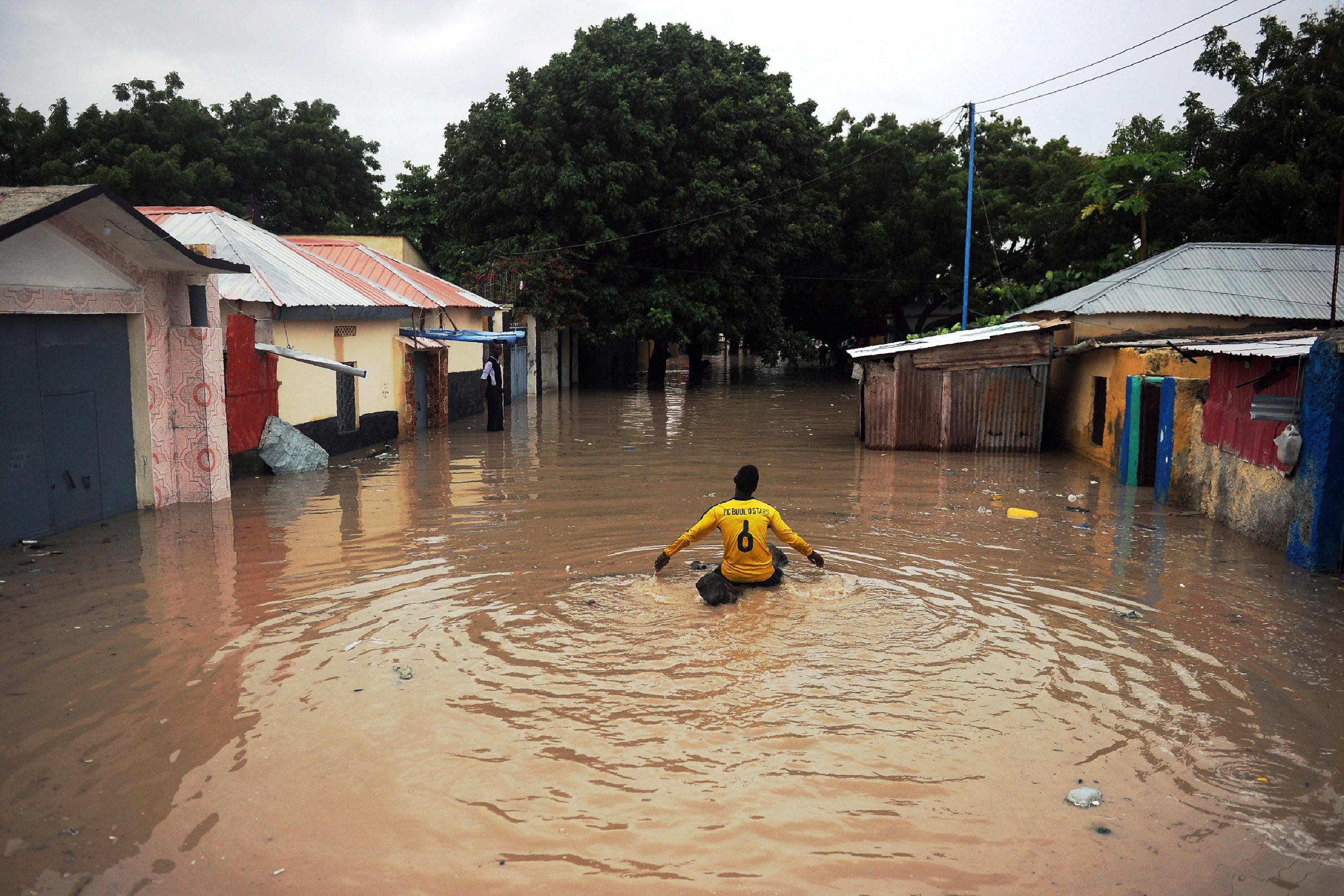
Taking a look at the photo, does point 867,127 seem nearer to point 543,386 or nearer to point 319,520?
point 543,386

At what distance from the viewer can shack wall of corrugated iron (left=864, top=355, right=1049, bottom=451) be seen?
19766 mm

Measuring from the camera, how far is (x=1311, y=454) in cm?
993

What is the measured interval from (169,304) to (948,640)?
10.8 metres

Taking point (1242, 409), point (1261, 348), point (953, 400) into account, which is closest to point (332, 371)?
point (953, 400)

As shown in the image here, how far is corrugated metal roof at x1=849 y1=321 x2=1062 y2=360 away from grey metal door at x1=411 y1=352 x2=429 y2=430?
1059cm

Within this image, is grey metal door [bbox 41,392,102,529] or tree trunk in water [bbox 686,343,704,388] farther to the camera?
tree trunk in water [bbox 686,343,704,388]

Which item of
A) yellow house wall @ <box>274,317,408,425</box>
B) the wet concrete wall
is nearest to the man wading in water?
yellow house wall @ <box>274,317,408,425</box>

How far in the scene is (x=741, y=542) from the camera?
8711 millimetres

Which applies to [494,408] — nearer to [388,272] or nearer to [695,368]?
[388,272]

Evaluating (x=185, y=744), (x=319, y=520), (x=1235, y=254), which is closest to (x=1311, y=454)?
(x=185, y=744)

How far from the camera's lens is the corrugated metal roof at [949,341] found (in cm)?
1927

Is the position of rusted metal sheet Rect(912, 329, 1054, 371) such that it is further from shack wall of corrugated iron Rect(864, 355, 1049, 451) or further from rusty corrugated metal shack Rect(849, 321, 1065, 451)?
shack wall of corrugated iron Rect(864, 355, 1049, 451)

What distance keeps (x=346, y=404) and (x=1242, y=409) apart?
1556cm

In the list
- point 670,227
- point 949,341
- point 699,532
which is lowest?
point 699,532
